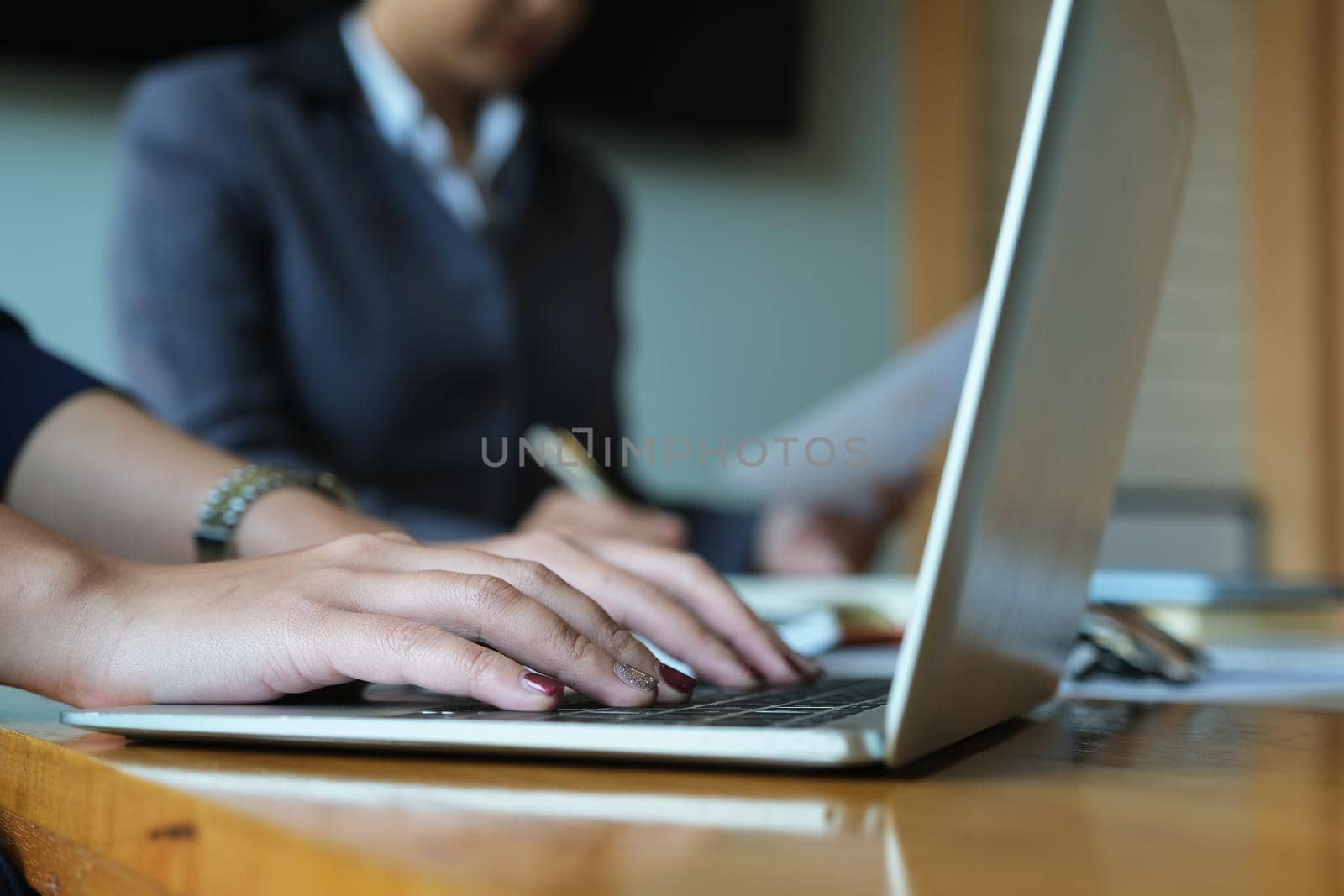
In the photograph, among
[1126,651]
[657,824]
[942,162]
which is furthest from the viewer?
[942,162]

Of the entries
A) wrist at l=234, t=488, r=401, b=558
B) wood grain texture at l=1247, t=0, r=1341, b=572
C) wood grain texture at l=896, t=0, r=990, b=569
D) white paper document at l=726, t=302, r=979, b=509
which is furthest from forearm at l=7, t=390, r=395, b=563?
wood grain texture at l=1247, t=0, r=1341, b=572

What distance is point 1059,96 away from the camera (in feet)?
0.92

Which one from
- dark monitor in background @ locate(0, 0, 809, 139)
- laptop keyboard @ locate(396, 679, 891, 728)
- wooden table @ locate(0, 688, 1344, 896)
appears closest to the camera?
wooden table @ locate(0, 688, 1344, 896)

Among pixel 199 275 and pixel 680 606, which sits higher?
pixel 199 275

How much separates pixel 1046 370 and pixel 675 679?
15 centimetres

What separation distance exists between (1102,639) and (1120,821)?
38 cm

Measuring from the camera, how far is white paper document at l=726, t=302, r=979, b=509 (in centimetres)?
106

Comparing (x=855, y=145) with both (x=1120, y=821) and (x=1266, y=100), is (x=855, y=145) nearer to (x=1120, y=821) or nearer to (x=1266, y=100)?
(x=1266, y=100)

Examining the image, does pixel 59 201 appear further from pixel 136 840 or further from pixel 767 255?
pixel 136 840

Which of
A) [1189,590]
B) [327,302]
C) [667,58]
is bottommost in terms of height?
[1189,590]

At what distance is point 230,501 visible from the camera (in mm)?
566

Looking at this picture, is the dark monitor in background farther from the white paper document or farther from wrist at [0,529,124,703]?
wrist at [0,529,124,703]

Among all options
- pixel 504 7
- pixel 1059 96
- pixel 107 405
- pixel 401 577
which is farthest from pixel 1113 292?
pixel 504 7

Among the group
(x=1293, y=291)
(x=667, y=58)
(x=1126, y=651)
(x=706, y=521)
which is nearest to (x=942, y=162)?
(x=667, y=58)
